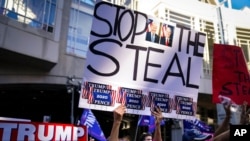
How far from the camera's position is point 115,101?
445 centimetres

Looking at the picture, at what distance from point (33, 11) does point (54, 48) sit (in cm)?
148

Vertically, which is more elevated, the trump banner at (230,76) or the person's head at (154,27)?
the person's head at (154,27)

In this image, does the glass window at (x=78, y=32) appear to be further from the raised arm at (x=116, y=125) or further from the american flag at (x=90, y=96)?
the raised arm at (x=116, y=125)

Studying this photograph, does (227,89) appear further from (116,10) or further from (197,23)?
(197,23)

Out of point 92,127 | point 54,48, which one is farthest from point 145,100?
point 54,48

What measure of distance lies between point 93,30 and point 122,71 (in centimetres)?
65

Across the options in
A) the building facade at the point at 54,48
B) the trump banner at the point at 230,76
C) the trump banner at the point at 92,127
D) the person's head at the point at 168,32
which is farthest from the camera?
the building facade at the point at 54,48

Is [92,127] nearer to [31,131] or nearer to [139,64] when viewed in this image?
[139,64]

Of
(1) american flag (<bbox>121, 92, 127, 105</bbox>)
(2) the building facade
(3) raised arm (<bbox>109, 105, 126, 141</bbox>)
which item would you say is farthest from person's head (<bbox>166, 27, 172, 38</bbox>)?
(2) the building facade

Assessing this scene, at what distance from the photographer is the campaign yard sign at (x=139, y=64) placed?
443 centimetres

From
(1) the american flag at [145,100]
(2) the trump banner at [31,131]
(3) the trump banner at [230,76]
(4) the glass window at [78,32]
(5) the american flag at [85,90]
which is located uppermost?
(4) the glass window at [78,32]

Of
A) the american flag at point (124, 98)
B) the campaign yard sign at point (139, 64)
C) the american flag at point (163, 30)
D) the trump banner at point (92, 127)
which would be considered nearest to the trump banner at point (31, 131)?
the campaign yard sign at point (139, 64)

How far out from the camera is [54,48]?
41.1 ft

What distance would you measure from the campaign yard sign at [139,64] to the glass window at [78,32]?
9.17 meters
